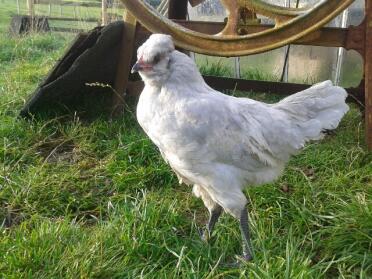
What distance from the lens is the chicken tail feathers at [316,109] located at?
2266 millimetres

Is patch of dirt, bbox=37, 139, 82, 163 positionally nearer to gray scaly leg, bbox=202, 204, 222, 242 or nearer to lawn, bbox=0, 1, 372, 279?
lawn, bbox=0, 1, 372, 279

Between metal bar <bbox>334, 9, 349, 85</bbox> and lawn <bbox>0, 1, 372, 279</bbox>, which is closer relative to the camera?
lawn <bbox>0, 1, 372, 279</bbox>

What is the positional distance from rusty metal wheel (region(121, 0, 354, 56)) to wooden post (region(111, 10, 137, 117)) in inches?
17.8

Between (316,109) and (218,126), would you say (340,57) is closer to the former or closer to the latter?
Answer: (316,109)

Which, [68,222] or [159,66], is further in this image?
[68,222]

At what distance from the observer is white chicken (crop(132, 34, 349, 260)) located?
2.03 meters

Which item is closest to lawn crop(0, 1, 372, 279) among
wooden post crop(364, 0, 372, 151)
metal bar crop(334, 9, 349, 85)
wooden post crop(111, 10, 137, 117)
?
wooden post crop(111, 10, 137, 117)

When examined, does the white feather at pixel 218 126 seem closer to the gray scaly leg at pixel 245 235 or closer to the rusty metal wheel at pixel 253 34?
the gray scaly leg at pixel 245 235

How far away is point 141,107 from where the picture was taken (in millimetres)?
2158

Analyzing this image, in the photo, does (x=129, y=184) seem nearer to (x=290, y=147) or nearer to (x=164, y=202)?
(x=164, y=202)

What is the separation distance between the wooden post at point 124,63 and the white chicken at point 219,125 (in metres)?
1.36

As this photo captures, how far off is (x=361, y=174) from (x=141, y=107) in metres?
1.41

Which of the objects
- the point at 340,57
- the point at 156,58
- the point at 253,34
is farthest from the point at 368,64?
the point at 340,57

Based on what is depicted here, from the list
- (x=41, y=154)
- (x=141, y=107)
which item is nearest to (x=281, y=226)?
(x=141, y=107)
